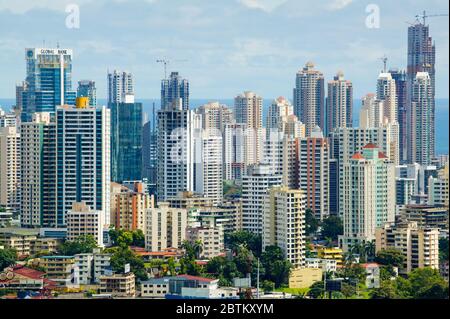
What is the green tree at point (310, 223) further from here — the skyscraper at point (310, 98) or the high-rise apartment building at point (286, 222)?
the skyscraper at point (310, 98)

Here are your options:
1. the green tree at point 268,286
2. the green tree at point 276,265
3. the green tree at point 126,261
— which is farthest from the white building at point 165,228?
the green tree at point 268,286

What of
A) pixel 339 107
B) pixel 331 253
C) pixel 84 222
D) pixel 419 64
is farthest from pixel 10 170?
pixel 419 64

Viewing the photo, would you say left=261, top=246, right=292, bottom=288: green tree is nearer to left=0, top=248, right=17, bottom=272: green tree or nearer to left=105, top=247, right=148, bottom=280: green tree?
left=105, top=247, right=148, bottom=280: green tree

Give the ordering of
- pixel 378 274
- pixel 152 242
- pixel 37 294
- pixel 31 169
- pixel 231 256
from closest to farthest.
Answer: pixel 37 294 → pixel 378 274 → pixel 231 256 → pixel 152 242 → pixel 31 169

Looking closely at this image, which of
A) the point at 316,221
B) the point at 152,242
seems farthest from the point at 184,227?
the point at 316,221

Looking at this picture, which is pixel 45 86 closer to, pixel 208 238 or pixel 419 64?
pixel 208 238

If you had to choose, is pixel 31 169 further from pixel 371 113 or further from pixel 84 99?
pixel 371 113
